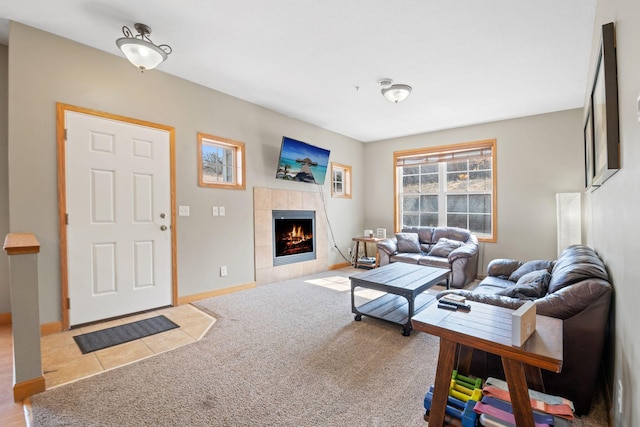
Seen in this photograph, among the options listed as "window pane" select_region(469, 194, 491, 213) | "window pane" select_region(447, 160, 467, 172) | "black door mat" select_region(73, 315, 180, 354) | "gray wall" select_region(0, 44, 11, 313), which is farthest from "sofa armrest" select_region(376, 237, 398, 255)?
"gray wall" select_region(0, 44, 11, 313)

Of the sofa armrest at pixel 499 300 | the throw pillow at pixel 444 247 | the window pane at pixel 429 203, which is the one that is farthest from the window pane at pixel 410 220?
the sofa armrest at pixel 499 300

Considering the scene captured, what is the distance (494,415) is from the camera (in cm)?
129

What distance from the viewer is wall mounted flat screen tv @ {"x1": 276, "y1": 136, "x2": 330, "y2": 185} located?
4484mm

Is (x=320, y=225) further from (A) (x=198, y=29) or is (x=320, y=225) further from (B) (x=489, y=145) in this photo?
(A) (x=198, y=29)

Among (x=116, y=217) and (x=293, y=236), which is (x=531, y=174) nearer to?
(x=293, y=236)

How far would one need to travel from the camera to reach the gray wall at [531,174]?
4.33 metres

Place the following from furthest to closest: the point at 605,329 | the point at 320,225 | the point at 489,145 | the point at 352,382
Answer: the point at 320,225, the point at 489,145, the point at 352,382, the point at 605,329

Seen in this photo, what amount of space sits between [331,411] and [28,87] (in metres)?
3.51

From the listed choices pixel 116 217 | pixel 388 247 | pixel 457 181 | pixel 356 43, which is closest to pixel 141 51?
pixel 116 217

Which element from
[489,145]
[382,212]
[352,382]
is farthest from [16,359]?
[489,145]

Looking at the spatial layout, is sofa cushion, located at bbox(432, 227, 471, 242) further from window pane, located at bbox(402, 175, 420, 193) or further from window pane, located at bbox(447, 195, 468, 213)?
window pane, located at bbox(402, 175, 420, 193)

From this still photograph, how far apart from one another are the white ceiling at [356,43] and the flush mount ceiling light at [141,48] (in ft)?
0.26

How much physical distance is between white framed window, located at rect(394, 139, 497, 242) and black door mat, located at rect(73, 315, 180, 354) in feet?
15.0

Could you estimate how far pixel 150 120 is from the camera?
3260 mm
